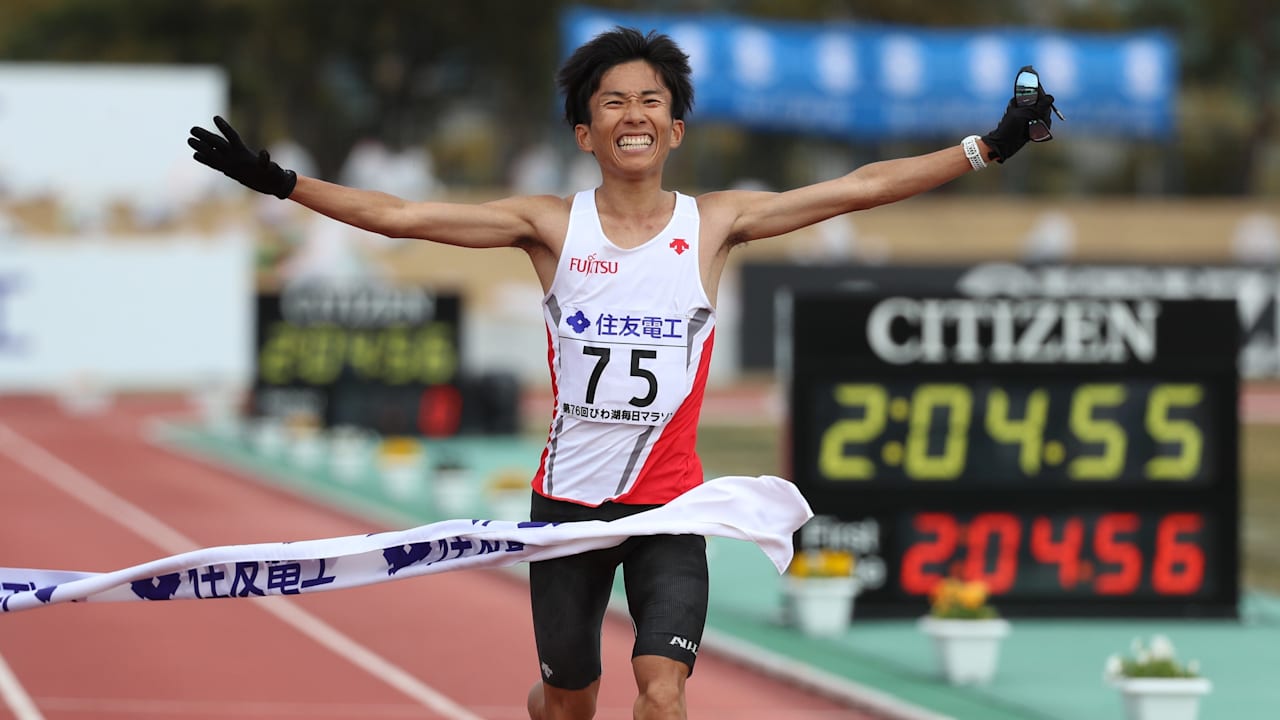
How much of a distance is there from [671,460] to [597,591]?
0.44 metres

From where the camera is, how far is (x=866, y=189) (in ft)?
20.9

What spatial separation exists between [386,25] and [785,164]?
41.0 ft

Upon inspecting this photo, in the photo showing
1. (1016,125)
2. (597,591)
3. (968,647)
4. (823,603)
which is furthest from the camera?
(823,603)

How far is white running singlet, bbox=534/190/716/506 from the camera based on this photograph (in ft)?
20.4

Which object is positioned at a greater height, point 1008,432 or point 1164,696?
point 1008,432

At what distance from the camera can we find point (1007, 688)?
35.9 ft

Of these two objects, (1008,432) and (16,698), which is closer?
(16,698)

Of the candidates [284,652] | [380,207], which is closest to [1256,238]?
[284,652]

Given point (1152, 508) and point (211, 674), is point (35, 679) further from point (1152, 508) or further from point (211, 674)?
point (1152, 508)

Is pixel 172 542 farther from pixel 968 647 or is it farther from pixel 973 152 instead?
pixel 973 152

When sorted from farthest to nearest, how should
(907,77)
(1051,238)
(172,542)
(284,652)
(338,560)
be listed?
(1051,238) < (907,77) < (172,542) < (284,652) < (338,560)

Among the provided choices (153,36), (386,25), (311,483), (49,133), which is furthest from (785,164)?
(311,483)

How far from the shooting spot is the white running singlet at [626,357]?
621 cm

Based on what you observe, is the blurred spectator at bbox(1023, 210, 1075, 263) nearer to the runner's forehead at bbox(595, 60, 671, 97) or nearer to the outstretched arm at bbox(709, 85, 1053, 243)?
the outstretched arm at bbox(709, 85, 1053, 243)
